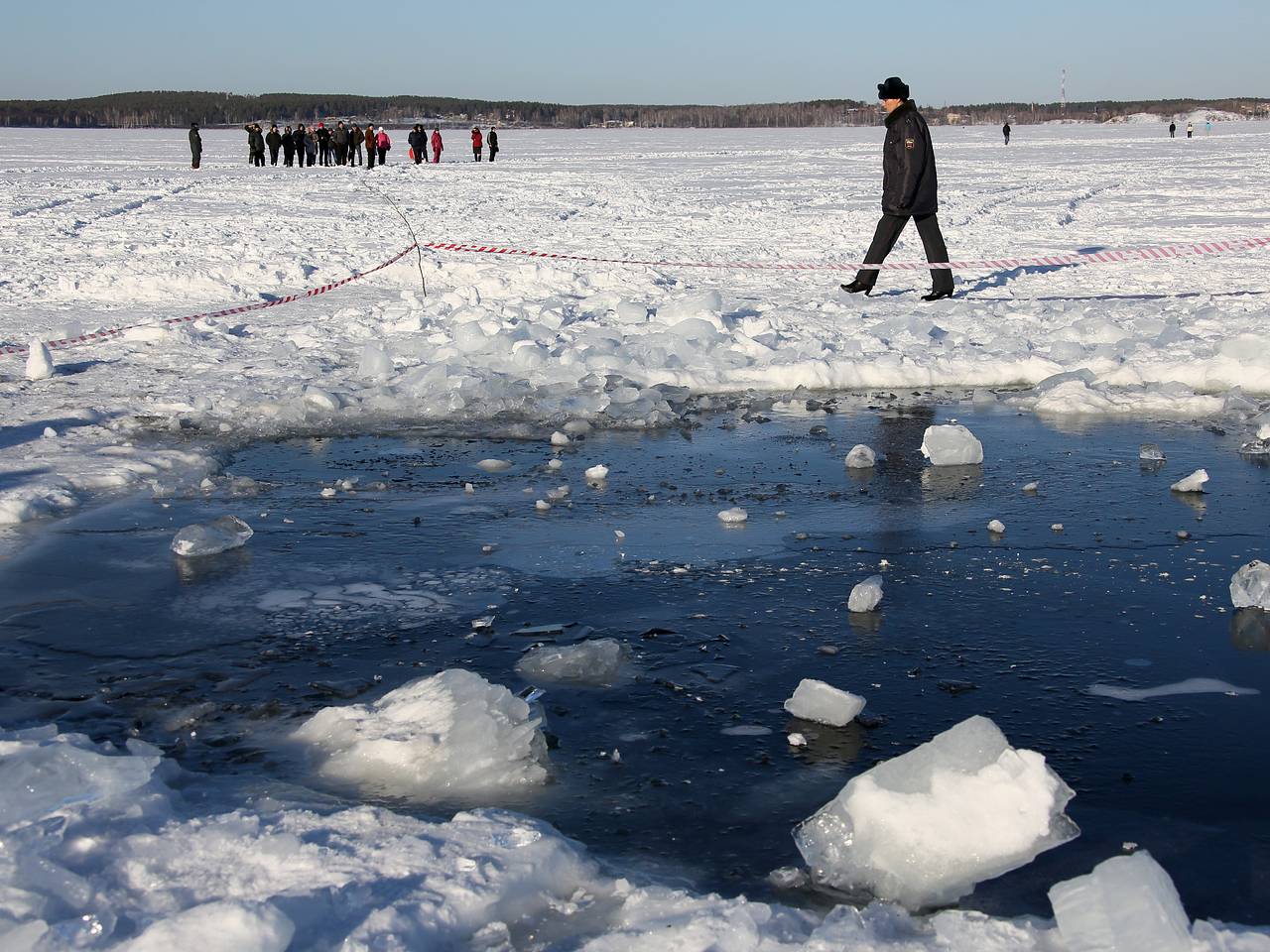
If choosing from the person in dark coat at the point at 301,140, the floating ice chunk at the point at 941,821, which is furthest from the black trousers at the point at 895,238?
the person in dark coat at the point at 301,140

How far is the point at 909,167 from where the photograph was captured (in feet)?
36.0

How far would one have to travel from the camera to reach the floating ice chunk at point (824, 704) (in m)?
3.50

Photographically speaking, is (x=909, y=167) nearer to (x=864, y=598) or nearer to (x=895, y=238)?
(x=895, y=238)

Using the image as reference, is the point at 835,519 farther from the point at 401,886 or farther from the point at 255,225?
the point at 255,225

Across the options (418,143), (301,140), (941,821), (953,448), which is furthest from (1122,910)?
(418,143)

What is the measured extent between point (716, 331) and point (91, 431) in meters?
4.00

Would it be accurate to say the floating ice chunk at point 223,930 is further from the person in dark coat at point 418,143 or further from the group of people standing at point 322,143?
the person in dark coat at point 418,143

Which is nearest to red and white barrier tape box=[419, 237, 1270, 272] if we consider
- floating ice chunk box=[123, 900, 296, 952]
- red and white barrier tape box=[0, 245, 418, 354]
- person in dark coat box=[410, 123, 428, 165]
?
red and white barrier tape box=[0, 245, 418, 354]

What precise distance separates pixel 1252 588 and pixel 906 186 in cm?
716

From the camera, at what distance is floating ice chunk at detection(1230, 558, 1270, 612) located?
14.1 ft

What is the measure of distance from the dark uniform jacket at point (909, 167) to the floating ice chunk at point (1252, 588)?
6992mm

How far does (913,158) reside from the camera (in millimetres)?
10977

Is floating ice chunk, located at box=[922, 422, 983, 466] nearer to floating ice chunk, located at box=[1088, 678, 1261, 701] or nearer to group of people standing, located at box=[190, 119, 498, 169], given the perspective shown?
floating ice chunk, located at box=[1088, 678, 1261, 701]

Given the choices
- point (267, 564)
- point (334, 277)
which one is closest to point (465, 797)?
point (267, 564)
